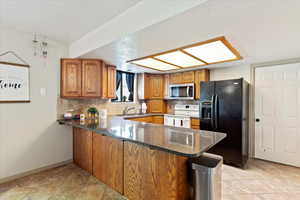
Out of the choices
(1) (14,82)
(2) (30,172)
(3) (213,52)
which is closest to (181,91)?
(3) (213,52)

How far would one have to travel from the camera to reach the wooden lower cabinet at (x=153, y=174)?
1.47m

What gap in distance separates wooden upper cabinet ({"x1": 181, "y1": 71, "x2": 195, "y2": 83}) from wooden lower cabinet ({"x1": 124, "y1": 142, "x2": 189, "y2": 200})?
9.29 feet

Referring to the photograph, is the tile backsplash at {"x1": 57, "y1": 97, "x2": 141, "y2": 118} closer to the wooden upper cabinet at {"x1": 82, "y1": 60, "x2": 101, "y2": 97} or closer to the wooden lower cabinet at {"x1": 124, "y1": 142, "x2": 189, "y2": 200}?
the wooden upper cabinet at {"x1": 82, "y1": 60, "x2": 101, "y2": 97}

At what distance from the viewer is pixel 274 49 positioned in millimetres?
2508

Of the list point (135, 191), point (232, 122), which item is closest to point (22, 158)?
point (135, 191)

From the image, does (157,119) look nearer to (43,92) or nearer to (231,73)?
(231,73)

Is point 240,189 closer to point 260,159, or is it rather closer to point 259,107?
point 260,159

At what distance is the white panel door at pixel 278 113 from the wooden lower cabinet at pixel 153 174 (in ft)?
9.19

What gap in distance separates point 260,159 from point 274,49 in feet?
7.79

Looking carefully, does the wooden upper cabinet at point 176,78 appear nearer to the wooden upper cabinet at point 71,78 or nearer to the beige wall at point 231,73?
the beige wall at point 231,73

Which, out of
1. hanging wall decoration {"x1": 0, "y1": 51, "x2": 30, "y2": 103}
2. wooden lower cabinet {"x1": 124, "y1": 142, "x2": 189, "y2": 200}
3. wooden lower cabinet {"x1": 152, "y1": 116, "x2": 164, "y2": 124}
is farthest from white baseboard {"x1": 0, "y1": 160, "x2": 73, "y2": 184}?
wooden lower cabinet {"x1": 152, "y1": 116, "x2": 164, "y2": 124}

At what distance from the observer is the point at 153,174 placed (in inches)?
63.8

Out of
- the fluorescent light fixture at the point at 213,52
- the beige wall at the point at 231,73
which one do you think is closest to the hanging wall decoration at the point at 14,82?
the fluorescent light fixture at the point at 213,52

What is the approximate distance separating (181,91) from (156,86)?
2.81ft
